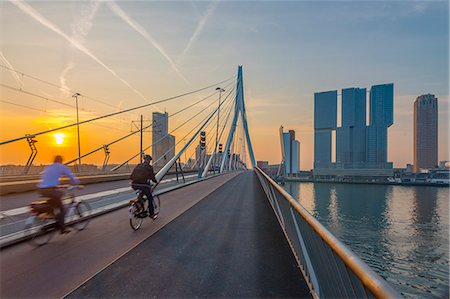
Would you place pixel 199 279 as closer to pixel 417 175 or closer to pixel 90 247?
pixel 90 247

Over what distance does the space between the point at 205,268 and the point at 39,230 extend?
3.96 meters

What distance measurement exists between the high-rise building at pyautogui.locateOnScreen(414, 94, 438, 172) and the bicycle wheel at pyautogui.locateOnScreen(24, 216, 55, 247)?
214 meters

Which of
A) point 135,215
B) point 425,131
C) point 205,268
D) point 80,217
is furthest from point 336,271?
point 425,131

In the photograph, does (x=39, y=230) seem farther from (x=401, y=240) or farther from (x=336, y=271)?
(x=401, y=240)

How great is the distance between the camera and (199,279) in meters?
3.96

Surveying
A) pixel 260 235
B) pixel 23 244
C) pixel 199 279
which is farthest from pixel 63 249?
pixel 260 235

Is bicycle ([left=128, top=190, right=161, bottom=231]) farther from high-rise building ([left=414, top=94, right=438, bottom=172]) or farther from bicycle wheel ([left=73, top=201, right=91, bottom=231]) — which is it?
high-rise building ([left=414, top=94, right=438, bottom=172])

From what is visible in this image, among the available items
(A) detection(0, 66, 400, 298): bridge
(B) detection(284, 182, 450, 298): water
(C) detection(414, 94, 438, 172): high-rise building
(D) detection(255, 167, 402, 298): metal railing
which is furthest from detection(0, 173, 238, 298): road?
(C) detection(414, 94, 438, 172): high-rise building

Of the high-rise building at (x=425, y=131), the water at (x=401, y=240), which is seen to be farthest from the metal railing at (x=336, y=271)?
the high-rise building at (x=425, y=131)

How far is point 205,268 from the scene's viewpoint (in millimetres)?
4371

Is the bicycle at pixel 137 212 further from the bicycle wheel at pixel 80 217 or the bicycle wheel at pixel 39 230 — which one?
the bicycle wheel at pixel 39 230

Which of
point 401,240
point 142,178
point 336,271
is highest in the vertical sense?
point 142,178

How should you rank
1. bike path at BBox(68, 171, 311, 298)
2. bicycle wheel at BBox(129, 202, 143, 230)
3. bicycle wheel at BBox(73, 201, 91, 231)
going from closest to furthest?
bike path at BBox(68, 171, 311, 298) < bicycle wheel at BBox(129, 202, 143, 230) < bicycle wheel at BBox(73, 201, 91, 231)

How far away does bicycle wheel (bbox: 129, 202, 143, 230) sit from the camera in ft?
22.4
